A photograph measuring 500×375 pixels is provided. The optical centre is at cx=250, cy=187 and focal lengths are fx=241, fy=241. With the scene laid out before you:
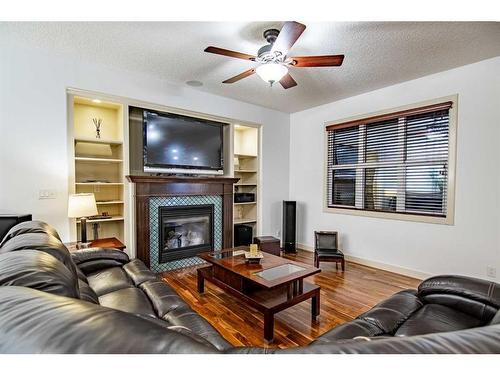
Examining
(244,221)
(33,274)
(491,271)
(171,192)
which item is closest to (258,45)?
(171,192)

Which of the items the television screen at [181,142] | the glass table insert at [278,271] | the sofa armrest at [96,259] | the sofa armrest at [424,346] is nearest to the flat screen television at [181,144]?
the television screen at [181,142]

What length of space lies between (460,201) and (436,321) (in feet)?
7.38

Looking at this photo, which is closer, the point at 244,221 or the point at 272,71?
the point at 272,71

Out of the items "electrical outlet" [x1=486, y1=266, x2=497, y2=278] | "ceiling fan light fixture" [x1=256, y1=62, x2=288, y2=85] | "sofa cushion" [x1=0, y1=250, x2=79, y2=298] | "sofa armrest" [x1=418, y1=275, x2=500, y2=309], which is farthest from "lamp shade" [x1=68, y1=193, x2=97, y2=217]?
"electrical outlet" [x1=486, y1=266, x2=497, y2=278]

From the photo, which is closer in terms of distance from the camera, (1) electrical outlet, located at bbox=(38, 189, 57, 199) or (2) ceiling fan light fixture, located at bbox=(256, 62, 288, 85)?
(2) ceiling fan light fixture, located at bbox=(256, 62, 288, 85)

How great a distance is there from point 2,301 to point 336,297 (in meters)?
2.81

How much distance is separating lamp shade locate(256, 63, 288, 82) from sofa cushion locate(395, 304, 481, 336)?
214 centimetres

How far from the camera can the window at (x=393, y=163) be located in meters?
3.17

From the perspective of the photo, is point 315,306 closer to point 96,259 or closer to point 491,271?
point 96,259

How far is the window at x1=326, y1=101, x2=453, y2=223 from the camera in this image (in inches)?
125

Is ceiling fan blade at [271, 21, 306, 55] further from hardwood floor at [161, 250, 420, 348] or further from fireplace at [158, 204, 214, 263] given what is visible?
fireplace at [158, 204, 214, 263]

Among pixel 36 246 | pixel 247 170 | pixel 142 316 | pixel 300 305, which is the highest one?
pixel 247 170

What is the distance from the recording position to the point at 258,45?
2.47 metres

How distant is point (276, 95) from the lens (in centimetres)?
397
